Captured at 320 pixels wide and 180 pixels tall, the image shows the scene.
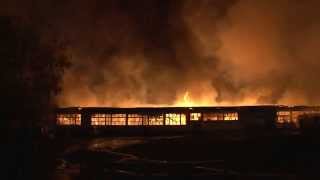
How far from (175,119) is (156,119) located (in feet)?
3.74

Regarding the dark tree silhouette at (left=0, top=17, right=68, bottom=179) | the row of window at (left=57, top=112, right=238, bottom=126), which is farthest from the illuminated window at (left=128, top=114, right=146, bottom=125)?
the dark tree silhouette at (left=0, top=17, right=68, bottom=179)

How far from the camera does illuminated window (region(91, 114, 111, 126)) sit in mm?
30277

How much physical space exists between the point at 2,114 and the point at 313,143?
11.6 m

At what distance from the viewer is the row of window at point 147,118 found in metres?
29.9

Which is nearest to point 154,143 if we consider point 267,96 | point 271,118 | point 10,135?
point 10,135

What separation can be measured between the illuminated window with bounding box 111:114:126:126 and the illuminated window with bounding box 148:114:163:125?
1359mm

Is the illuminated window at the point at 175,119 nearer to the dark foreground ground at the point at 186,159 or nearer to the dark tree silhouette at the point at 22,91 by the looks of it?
the dark foreground ground at the point at 186,159

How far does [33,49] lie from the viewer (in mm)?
16797

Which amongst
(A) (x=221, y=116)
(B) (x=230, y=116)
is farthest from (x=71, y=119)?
(B) (x=230, y=116)

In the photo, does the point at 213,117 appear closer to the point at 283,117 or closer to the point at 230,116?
the point at 230,116

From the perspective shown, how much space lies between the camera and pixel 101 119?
3050 centimetres

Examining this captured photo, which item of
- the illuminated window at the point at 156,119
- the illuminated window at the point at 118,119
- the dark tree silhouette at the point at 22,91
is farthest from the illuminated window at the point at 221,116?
the dark tree silhouette at the point at 22,91

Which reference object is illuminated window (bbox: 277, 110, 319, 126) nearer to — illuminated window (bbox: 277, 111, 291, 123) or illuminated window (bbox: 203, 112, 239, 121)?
illuminated window (bbox: 277, 111, 291, 123)

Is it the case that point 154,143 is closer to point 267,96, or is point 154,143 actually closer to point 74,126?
point 74,126
